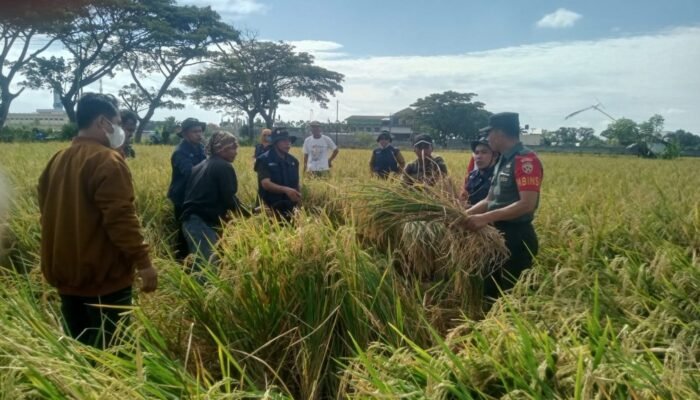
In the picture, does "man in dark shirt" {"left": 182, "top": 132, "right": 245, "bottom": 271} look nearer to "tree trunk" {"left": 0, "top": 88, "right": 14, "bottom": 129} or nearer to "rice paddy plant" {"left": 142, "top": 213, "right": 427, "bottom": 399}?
"rice paddy plant" {"left": 142, "top": 213, "right": 427, "bottom": 399}

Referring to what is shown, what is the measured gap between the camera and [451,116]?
56469mm

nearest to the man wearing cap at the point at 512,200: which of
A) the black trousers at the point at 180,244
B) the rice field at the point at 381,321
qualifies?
the rice field at the point at 381,321

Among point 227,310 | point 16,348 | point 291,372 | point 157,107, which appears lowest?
point 291,372

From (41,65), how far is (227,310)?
4007cm

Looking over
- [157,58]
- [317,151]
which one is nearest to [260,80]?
[157,58]

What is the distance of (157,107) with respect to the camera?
42.0 m

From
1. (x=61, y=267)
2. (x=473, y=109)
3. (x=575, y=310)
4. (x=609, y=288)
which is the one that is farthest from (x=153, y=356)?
(x=473, y=109)

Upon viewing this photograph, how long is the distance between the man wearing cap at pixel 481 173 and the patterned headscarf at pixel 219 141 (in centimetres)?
193

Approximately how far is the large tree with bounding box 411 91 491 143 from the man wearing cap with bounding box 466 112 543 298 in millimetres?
52130

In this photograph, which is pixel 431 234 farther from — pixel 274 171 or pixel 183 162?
pixel 183 162

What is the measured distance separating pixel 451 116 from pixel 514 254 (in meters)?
54.5

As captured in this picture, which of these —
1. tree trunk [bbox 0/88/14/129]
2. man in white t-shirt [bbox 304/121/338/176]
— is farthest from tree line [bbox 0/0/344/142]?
man in white t-shirt [bbox 304/121/338/176]

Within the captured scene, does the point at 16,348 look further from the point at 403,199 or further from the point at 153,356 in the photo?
the point at 403,199

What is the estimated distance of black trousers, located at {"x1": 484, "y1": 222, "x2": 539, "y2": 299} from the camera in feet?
11.5
